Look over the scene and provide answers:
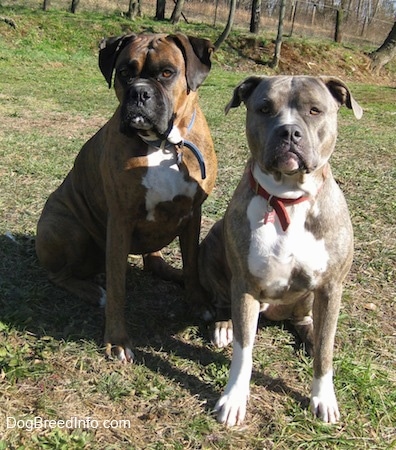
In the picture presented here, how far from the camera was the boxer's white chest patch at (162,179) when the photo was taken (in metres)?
3.04

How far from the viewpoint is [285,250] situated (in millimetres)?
2480

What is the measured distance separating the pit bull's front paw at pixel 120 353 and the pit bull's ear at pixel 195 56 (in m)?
1.47

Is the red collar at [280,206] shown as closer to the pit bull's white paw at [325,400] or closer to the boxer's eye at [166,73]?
the pit bull's white paw at [325,400]

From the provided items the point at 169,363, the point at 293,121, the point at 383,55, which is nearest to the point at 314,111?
the point at 293,121

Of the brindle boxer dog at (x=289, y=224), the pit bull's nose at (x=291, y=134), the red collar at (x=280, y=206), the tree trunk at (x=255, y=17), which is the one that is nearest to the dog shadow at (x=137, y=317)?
the brindle boxer dog at (x=289, y=224)

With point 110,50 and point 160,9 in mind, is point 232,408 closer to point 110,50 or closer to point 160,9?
point 110,50

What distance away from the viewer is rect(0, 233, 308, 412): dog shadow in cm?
287

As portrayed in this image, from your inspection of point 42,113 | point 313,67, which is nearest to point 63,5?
point 313,67

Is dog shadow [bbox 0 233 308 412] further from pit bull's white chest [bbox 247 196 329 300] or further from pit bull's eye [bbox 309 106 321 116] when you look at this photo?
pit bull's eye [bbox 309 106 321 116]

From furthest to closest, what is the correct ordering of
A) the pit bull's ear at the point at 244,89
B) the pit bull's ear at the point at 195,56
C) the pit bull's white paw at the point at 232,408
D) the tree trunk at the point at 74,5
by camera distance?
the tree trunk at the point at 74,5 → the pit bull's ear at the point at 195,56 → the pit bull's ear at the point at 244,89 → the pit bull's white paw at the point at 232,408

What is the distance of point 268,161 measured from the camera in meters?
2.37

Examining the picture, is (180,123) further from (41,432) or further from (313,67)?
(313,67)

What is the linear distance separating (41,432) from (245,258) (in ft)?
3.79

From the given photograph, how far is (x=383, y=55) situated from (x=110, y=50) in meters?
18.6
